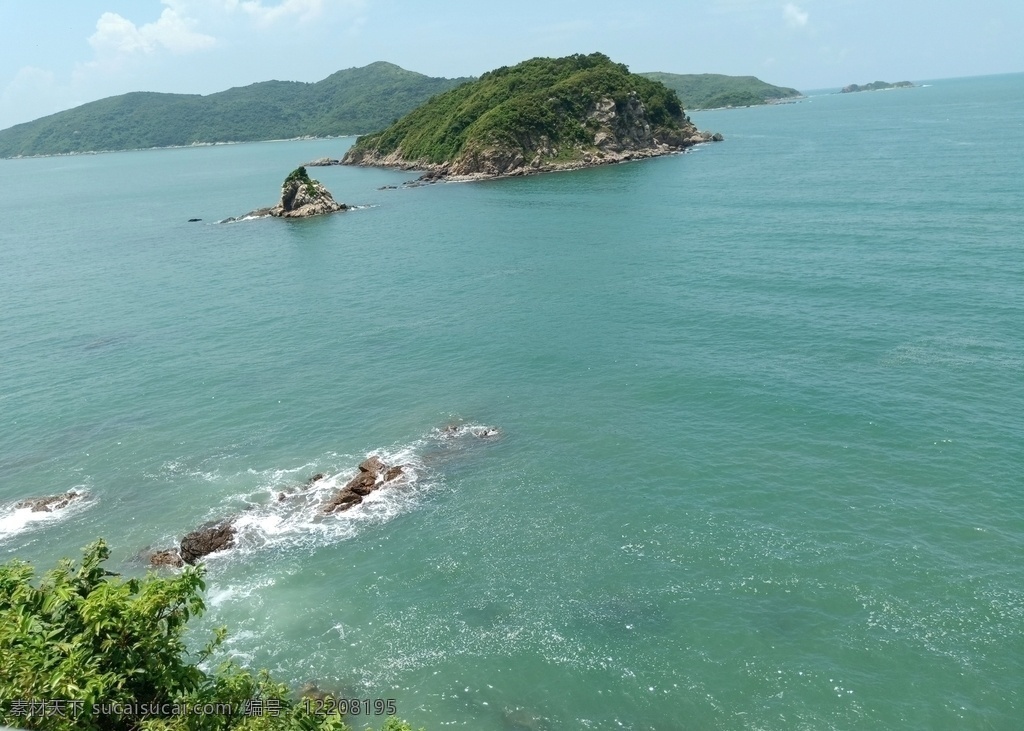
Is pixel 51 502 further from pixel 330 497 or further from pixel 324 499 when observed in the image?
pixel 330 497

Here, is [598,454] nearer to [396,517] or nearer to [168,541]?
[396,517]

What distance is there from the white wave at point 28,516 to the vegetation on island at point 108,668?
30004 millimetres

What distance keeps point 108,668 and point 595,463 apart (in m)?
33.8

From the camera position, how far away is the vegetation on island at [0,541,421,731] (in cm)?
1566

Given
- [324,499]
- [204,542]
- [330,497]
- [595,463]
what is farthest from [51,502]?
[595,463]

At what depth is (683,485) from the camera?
4381cm

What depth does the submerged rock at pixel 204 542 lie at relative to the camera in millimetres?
41062

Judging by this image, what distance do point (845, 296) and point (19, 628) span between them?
71645 millimetres

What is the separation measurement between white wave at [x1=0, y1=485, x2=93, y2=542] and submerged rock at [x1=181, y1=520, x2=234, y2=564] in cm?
1030

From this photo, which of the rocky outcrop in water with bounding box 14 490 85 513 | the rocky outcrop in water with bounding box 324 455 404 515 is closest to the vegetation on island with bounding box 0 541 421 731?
the rocky outcrop in water with bounding box 324 455 404 515

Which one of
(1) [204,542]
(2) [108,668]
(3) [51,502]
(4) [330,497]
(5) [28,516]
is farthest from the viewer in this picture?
(3) [51,502]

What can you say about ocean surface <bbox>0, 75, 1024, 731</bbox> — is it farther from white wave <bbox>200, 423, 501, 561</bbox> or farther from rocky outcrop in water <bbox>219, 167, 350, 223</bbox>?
rocky outcrop in water <bbox>219, 167, 350, 223</bbox>

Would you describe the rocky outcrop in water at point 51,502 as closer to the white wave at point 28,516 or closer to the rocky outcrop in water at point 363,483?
the white wave at point 28,516

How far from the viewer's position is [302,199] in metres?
154
